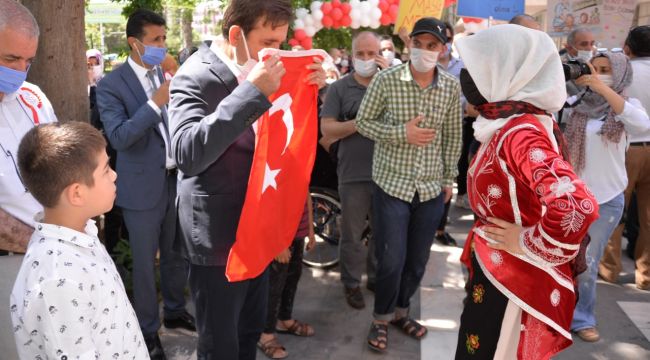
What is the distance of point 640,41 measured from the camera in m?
4.02

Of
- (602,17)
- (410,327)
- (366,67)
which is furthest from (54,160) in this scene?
(602,17)

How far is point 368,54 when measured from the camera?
167 inches

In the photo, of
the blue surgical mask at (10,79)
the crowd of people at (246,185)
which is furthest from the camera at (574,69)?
the blue surgical mask at (10,79)

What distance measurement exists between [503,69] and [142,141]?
2087 mm

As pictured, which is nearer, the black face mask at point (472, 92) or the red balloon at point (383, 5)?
the black face mask at point (472, 92)

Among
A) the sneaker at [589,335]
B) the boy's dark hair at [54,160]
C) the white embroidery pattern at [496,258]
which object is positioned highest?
the boy's dark hair at [54,160]

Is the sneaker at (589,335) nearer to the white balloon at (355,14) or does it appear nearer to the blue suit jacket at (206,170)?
the blue suit jacket at (206,170)

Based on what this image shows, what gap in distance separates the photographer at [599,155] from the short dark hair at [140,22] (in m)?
2.89

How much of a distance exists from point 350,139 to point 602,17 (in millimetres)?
3166

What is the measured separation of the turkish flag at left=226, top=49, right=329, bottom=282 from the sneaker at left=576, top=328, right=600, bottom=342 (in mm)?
2341

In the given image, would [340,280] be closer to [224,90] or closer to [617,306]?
[617,306]

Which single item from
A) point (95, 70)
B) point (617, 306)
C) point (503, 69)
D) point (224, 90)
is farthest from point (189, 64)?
point (95, 70)

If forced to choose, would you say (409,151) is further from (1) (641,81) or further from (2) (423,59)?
(1) (641,81)

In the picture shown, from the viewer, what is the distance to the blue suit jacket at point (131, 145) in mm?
3164
